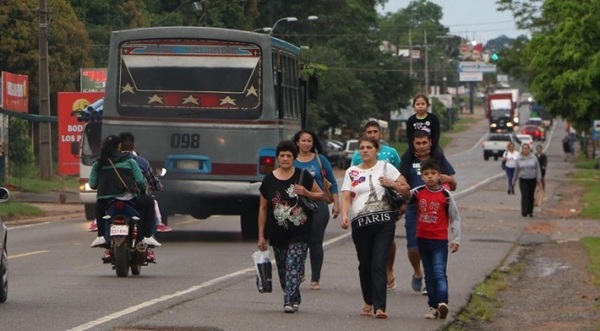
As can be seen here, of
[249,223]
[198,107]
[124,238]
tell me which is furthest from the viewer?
[249,223]

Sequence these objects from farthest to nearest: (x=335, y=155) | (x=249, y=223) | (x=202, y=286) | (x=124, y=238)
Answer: (x=335, y=155) → (x=249, y=223) → (x=124, y=238) → (x=202, y=286)

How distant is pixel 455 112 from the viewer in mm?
166500

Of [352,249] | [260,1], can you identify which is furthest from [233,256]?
[260,1]

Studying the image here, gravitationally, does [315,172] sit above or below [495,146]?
above

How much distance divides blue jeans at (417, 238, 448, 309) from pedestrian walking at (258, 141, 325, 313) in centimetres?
110

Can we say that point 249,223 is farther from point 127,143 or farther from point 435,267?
point 435,267

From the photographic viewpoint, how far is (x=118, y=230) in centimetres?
1667

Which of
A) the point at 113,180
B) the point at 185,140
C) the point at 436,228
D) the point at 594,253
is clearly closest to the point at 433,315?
the point at 436,228

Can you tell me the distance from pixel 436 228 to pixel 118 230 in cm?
491

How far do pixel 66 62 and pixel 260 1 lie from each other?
107 feet

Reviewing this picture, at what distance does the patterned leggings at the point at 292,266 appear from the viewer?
43.4 ft

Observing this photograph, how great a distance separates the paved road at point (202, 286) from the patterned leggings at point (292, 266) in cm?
21

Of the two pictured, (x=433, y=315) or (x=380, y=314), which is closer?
(x=380, y=314)

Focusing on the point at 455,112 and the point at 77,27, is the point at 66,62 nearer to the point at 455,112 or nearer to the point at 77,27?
the point at 77,27
